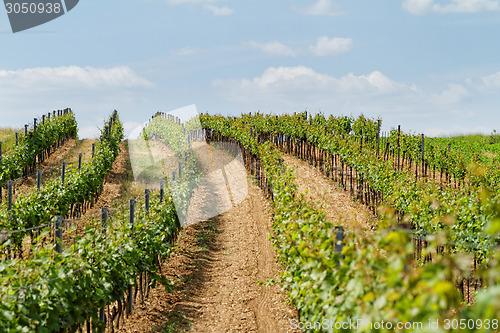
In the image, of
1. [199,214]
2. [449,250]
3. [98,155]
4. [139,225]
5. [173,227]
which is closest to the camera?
[139,225]

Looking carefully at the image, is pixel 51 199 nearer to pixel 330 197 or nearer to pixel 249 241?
pixel 249 241

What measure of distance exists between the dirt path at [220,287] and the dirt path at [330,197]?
91.3 inches

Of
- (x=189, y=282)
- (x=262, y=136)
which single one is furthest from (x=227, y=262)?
(x=262, y=136)

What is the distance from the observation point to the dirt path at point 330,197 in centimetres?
1552

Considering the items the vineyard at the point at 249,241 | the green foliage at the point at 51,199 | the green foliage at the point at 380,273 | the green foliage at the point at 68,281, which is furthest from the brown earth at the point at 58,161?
the green foliage at the point at 380,273

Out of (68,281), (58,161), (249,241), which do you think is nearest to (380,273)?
(68,281)

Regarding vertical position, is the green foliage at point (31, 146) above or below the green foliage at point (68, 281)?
above

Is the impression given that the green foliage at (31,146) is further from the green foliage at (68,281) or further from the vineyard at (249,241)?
the green foliage at (68,281)

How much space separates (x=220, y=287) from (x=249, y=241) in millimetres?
3201

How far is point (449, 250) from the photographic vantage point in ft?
34.4

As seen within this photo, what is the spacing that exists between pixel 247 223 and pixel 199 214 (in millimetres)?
1824

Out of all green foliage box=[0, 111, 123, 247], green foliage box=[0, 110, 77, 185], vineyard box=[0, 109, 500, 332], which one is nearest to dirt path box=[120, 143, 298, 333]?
vineyard box=[0, 109, 500, 332]

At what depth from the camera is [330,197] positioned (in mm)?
17281

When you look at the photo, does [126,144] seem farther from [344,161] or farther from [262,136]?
[344,161]
